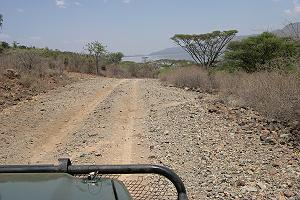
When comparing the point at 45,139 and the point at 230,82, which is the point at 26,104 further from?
the point at 230,82

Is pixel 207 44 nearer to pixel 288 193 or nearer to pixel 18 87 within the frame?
pixel 18 87

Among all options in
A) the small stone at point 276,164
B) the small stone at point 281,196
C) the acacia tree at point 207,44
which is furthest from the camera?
the acacia tree at point 207,44

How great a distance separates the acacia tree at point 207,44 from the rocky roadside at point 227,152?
21.1 m

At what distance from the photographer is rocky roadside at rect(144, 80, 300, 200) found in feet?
16.6

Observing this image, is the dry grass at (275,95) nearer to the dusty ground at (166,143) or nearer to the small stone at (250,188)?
the dusty ground at (166,143)

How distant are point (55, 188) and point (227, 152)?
5.25 metres

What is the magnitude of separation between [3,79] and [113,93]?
378 cm

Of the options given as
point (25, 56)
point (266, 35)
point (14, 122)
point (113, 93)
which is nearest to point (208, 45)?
point (266, 35)

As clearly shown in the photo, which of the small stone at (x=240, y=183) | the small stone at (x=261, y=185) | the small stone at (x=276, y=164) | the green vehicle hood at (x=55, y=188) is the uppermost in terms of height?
the green vehicle hood at (x=55, y=188)

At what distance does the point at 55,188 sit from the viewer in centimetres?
164

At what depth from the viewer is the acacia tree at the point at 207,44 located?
31.0m

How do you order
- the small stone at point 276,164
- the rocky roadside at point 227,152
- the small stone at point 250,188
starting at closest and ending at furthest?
the small stone at point 250,188 < the rocky roadside at point 227,152 < the small stone at point 276,164

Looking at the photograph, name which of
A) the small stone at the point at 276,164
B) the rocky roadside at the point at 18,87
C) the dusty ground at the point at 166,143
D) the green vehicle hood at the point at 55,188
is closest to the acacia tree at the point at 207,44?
the rocky roadside at the point at 18,87

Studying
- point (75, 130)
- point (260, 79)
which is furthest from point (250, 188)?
point (260, 79)
